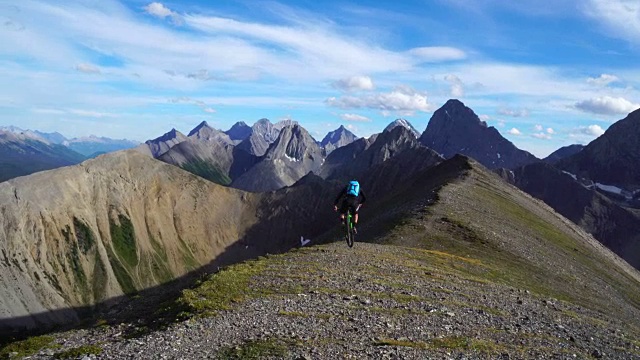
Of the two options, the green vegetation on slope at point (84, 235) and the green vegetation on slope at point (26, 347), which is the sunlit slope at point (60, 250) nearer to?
the green vegetation on slope at point (84, 235)

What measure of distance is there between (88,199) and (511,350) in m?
203

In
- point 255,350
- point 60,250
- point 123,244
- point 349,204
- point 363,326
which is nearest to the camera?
point 255,350

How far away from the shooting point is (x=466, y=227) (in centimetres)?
6762

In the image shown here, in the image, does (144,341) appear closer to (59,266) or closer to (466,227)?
(466,227)

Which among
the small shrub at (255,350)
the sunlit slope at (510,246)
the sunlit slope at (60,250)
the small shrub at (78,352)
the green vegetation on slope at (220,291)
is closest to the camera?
the small shrub at (255,350)

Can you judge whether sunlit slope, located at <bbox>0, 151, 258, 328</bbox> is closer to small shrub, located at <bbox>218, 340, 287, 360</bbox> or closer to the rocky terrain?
the rocky terrain

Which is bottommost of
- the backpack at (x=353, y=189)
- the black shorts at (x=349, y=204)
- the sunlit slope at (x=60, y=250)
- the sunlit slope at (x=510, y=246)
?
the sunlit slope at (x=60, y=250)

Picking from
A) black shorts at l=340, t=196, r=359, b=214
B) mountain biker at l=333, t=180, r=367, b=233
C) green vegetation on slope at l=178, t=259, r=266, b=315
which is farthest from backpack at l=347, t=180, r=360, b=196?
green vegetation on slope at l=178, t=259, r=266, b=315

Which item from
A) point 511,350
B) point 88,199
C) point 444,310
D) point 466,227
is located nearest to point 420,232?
point 466,227

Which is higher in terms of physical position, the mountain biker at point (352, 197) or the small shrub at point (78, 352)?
the mountain biker at point (352, 197)

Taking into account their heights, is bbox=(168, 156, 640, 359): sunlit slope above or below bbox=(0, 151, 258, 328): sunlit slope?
above

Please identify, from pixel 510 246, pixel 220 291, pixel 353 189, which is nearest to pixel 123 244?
pixel 510 246

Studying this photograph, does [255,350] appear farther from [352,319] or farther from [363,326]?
[352,319]

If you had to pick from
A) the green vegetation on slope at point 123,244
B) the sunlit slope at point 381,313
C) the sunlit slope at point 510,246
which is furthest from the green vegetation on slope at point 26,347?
the green vegetation on slope at point 123,244
